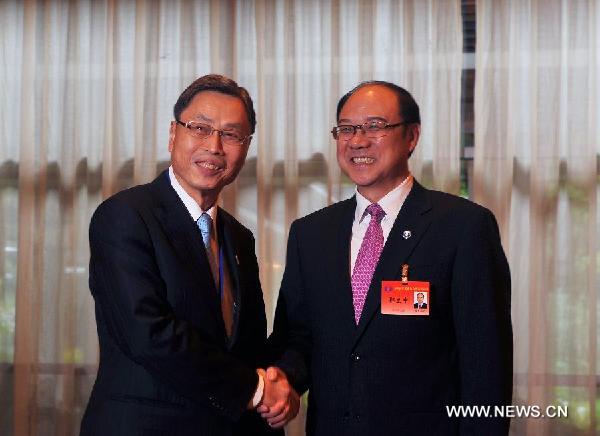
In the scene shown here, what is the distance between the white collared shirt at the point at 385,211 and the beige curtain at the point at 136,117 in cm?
162

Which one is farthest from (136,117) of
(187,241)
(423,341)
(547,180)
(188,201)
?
(423,341)

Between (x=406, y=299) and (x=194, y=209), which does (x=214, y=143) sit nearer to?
(x=194, y=209)

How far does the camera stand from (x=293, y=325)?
251 centimetres

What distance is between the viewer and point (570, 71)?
402cm

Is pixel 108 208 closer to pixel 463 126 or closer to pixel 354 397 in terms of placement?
pixel 354 397

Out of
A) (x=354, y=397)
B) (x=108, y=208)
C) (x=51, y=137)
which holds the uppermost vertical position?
(x=51, y=137)

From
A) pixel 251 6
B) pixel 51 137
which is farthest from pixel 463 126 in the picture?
pixel 51 137

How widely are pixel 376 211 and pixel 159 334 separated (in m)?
0.72

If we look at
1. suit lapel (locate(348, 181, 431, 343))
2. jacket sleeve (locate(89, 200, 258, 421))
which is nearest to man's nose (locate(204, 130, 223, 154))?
jacket sleeve (locate(89, 200, 258, 421))

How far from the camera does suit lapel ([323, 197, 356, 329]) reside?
2.31m

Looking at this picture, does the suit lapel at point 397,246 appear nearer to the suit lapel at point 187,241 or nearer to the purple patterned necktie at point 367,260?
the purple patterned necktie at point 367,260

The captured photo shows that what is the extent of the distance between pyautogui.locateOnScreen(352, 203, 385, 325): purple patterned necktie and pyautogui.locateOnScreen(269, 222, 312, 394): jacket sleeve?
21cm

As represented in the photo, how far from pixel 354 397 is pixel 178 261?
58 centimetres

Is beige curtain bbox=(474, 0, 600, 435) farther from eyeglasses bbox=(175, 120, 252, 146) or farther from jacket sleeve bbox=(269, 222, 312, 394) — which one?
eyeglasses bbox=(175, 120, 252, 146)
